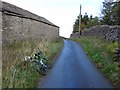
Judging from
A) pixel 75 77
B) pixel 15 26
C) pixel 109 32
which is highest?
pixel 15 26

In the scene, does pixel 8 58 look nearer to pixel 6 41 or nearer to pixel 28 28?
pixel 6 41

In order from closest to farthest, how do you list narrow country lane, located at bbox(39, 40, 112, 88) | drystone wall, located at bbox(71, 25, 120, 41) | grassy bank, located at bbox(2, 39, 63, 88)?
grassy bank, located at bbox(2, 39, 63, 88)
narrow country lane, located at bbox(39, 40, 112, 88)
drystone wall, located at bbox(71, 25, 120, 41)

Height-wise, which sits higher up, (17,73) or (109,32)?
(109,32)

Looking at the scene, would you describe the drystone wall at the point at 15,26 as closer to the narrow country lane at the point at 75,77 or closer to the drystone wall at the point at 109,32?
the narrow country lane at the point at 75,77

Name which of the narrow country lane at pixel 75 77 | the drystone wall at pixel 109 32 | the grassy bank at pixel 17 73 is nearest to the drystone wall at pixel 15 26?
the narrow country lane at pixel 75 77

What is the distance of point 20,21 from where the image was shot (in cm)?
1927

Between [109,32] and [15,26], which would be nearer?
→ [15,26]

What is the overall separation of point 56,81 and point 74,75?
1.27m

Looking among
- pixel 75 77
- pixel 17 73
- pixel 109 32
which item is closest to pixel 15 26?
pixel 109 32

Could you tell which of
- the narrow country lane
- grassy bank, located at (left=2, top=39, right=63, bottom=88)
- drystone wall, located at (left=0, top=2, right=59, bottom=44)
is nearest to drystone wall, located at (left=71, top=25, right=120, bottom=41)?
the narrow country lane

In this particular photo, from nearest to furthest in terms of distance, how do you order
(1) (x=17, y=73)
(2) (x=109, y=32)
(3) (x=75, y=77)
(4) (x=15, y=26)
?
(1) (x=17, y=73) < (3) (x=75, y=77) < (4) (x=15, y=26) < (2) (x=109, y=32)

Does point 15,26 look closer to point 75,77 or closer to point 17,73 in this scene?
point 75,77

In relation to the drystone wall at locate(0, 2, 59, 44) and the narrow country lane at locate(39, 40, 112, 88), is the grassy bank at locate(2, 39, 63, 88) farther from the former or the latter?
the drystone wall at locate(0, 2, 59, 44)

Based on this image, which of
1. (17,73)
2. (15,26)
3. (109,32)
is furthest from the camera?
(109,32)
